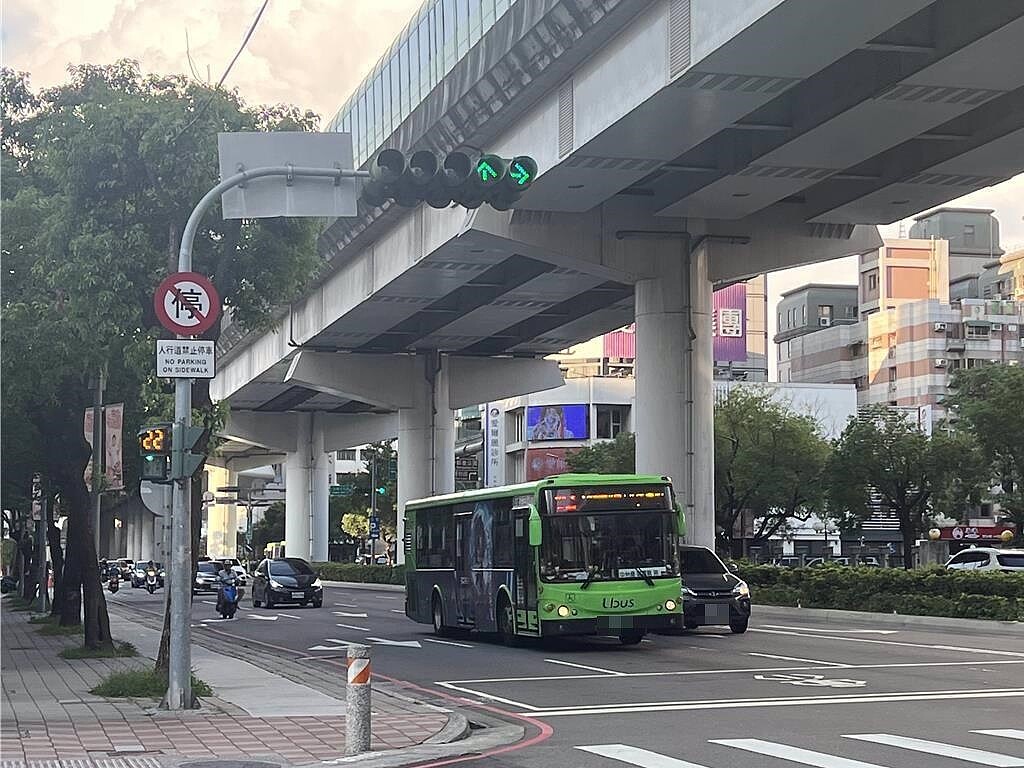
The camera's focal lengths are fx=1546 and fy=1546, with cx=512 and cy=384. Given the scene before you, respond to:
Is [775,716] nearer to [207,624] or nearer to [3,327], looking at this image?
[3,327]

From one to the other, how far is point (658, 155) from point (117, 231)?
13452mm

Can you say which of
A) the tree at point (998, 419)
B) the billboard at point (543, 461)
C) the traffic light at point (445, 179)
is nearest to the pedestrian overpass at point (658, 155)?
the traffic light at point (445, 179)

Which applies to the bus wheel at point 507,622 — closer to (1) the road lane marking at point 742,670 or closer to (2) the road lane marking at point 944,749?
(1) the road lane marking at point 742,670

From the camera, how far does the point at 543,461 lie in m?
102

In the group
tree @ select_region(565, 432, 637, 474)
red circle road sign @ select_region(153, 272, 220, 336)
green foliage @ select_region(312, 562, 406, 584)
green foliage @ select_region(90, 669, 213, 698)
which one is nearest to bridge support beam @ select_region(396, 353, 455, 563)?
green foliage @ select_region(312, 562, 406, 584)

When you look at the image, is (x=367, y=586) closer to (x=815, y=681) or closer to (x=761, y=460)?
(x=761, y=460)

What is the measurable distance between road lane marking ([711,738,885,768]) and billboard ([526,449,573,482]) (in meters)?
87.6

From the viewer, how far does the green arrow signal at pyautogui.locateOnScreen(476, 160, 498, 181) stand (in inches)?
628

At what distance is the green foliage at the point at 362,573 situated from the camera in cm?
7112

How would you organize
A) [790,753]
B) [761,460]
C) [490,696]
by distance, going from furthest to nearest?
[761,460] < [490,696] < [790,753]

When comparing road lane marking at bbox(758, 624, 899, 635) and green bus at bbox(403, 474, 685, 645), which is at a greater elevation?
green bus at bbox(403, 474, 685, 645)

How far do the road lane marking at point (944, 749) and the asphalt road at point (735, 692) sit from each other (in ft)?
0.06

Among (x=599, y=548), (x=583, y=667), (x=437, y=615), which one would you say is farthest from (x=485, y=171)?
(x=437, y=615)

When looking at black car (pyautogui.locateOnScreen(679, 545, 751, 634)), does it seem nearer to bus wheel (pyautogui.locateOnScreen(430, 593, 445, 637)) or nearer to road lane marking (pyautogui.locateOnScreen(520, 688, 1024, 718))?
bus wheel (pyautogui.locateOnScreen(430, 593, 445, 637))
